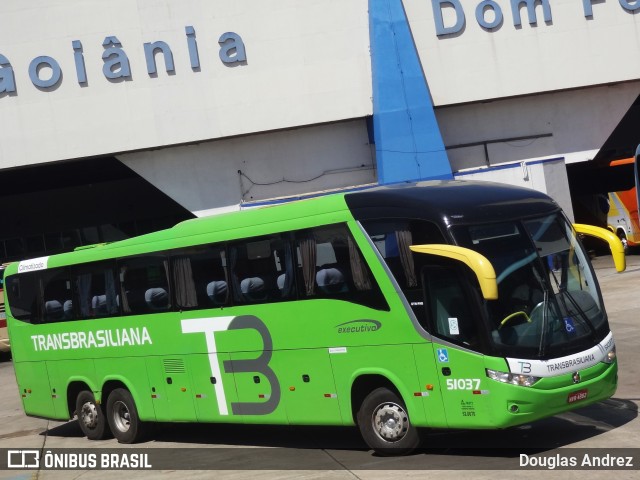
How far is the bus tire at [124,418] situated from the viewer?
570 inches

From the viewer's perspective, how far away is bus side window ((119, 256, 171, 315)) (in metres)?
13.6

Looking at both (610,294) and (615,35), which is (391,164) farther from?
(610,294)

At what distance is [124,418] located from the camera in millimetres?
14781

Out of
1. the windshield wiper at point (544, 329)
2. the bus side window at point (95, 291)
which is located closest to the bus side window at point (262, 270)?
the bus side window at point (95, 291)

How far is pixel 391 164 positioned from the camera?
3428 centimetres

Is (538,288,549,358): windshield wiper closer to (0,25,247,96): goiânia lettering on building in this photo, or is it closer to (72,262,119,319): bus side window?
(72,262,119,319): bus side window

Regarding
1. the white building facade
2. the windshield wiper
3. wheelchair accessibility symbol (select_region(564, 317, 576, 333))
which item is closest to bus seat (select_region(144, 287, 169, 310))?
the windshield wiper

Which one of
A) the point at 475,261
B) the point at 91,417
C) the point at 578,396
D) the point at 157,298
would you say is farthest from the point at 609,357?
the point at 91,417

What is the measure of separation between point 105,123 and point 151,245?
22218 mm

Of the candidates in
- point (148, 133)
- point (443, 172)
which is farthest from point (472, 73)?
point (148, 133)

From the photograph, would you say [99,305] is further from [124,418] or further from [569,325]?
[569,325]

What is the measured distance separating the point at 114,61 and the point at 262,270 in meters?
24.7

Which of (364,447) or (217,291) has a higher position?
(217,291)

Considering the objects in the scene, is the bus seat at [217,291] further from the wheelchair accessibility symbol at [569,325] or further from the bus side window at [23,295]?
the bus side window at [23,295]
